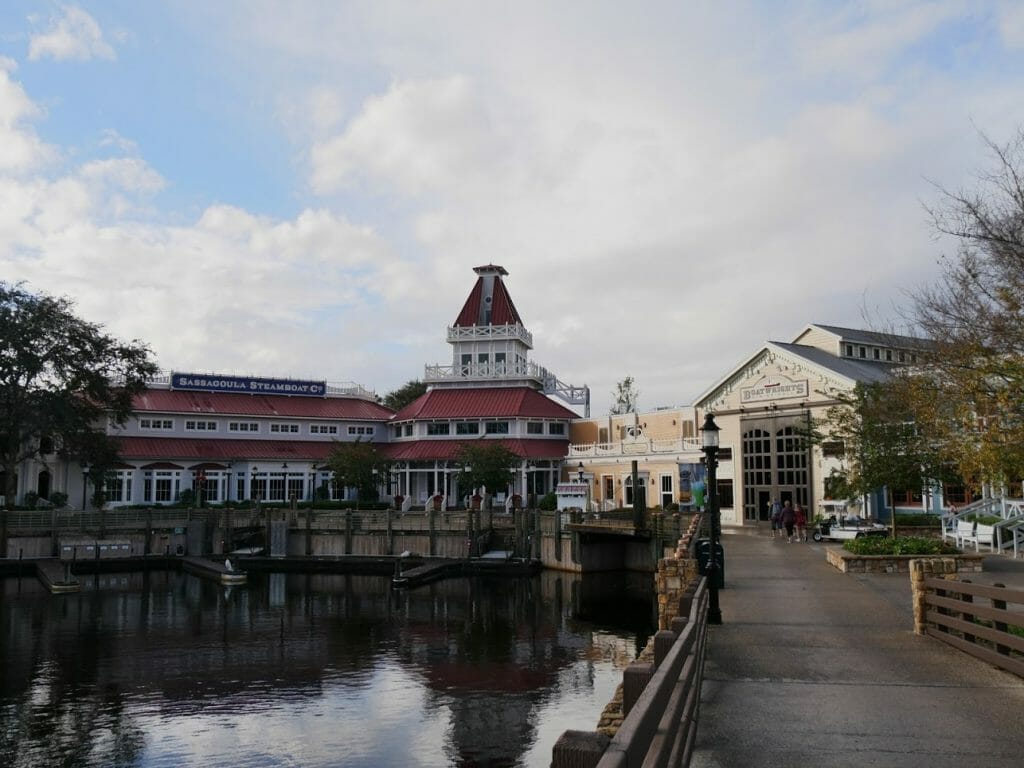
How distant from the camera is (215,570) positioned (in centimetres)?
4434

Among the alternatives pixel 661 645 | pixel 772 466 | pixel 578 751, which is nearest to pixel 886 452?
pixel 772 466

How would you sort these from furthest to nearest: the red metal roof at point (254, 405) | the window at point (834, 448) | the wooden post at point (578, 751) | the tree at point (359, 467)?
1. the red metal roof at point (254, 405)
2. the tree at point (359, 467)
3. the window at point (834, 448)
4. the wooden post at point (578, 751)

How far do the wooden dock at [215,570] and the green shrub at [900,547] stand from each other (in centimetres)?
2981

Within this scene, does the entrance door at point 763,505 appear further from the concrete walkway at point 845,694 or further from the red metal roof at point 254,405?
the red metal roof at point 254,405

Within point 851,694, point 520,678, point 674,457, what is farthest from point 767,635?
point 674,457

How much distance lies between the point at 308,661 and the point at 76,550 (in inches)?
1116

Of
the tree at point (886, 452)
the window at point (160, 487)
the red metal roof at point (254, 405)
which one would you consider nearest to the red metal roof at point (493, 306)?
the red metal roof at point (254, 405)

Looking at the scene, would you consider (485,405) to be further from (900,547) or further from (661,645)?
(661,645)

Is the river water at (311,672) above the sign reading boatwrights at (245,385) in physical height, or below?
below

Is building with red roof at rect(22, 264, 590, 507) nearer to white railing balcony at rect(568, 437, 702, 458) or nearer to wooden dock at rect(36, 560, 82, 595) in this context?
white railing balcony at rect(568, 437, 702, 458)

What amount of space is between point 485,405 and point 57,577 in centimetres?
2910

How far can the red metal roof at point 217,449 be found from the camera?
5697 centimetres

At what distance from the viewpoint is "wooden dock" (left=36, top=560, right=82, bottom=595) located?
39625 mm

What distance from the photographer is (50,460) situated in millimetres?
57125
